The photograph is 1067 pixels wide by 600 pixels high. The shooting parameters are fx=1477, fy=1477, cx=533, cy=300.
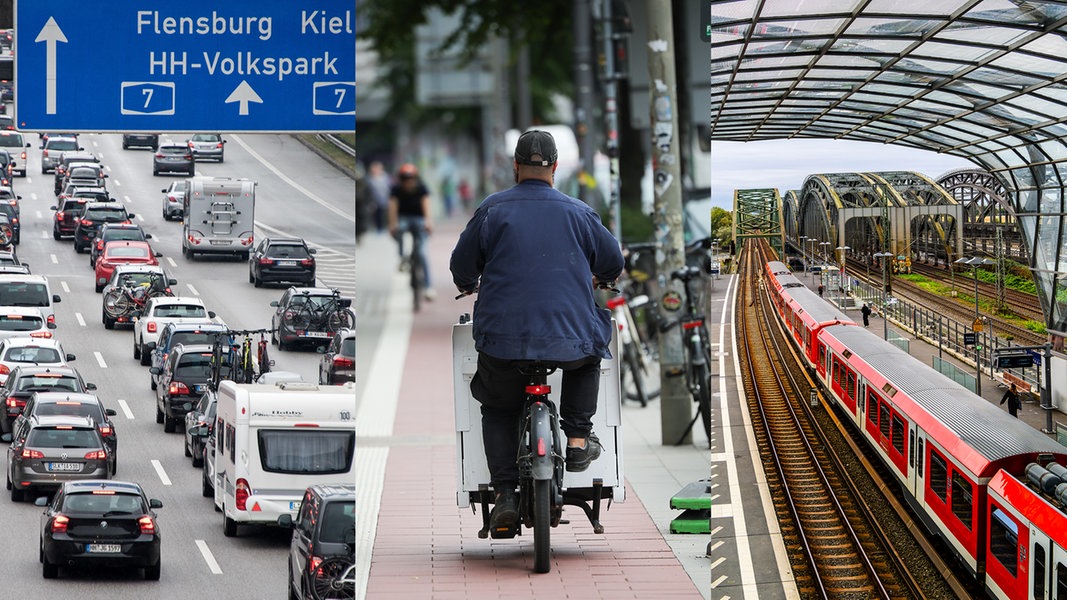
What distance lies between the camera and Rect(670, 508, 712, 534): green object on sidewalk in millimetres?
4691

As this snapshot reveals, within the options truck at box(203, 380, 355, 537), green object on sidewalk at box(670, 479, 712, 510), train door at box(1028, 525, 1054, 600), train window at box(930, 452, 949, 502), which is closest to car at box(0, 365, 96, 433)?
truck at box(203, 380, 355, 537)

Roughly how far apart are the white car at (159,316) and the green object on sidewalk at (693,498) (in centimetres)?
165

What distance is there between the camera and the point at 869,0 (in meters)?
4.39

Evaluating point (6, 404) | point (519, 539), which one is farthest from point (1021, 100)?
point (6, 404)

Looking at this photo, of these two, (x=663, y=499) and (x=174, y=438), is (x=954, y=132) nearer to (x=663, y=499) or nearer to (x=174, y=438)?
(x=663, y=499)

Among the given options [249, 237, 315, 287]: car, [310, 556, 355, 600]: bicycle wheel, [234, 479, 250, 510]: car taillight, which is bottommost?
[310, 556, 355, 600]: bicycle wheel

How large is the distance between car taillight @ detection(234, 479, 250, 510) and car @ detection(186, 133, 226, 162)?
3.61ft

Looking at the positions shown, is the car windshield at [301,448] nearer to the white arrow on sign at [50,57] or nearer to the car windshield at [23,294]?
the car windshield at [23,294]

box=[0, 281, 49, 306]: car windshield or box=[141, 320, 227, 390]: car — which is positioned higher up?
box=[0, 281, 49, 306]: car windshield

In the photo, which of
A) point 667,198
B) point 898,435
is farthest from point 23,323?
point 667,198

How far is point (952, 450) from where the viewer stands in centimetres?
414

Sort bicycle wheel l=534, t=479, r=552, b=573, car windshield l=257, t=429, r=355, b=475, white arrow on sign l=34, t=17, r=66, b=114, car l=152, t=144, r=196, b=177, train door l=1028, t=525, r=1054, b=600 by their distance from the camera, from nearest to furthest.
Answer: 1. train door l=1028, t=525, r=1054, b=600
2. bicycle wheel l=534, t=479, r=552, b=573
3. white arrow on sign l=34, t=17, r=66, b=114
4. car windshield l=257, t=429, r=355, b=475
5. car l=152, t=144, r=196, b=177

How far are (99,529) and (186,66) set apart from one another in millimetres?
1503

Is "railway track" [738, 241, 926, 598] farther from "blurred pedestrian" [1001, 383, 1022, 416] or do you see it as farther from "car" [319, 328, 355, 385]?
"car" [319, 328, 355, 385]
